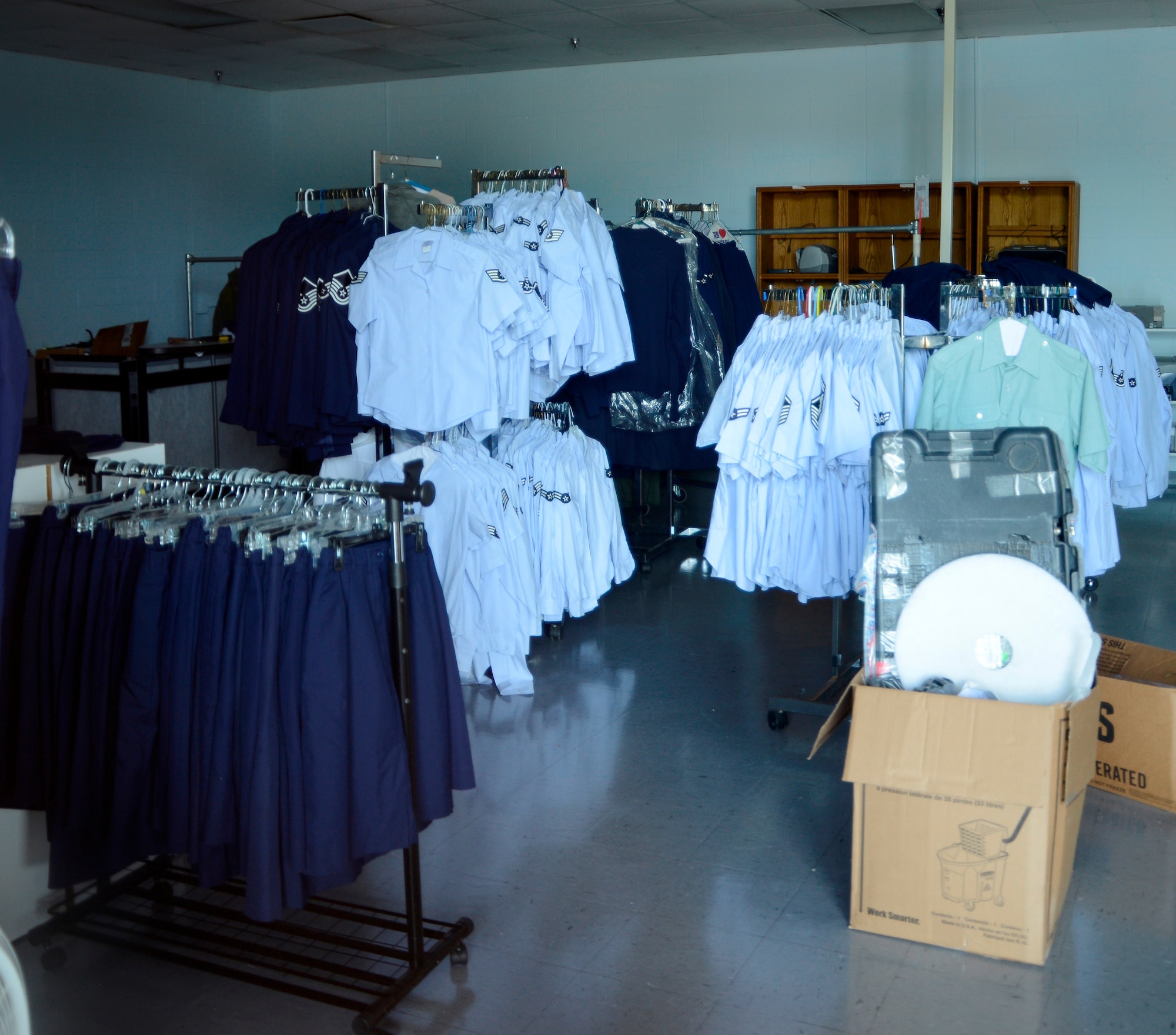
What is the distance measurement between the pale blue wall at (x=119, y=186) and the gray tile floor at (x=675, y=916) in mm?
6097

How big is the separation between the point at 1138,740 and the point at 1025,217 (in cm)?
577

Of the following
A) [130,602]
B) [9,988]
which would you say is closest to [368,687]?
[130,602]

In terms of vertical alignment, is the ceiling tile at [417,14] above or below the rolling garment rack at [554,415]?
above

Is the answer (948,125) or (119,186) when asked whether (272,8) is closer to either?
(119,186)

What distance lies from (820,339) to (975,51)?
546 centimetres

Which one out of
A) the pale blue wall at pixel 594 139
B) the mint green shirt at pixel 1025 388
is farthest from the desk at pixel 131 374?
the pale blue wall at pixel 594 139

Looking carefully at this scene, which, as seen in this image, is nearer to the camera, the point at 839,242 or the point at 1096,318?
the point at 1096,318

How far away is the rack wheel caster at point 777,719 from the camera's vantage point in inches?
146

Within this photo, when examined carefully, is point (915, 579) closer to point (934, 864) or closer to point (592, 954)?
point (934, 864)

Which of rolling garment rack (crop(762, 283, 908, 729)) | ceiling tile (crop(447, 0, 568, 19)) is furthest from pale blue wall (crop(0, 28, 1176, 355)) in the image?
rolling garment rack (crop(762, 283, 908, 729))

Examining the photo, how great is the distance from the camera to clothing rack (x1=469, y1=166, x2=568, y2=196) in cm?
468

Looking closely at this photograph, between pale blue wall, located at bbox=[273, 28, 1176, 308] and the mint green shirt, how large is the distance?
5.18m

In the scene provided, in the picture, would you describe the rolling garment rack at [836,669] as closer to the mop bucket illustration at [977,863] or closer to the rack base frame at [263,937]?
the mop bucket illustration at [977,863]

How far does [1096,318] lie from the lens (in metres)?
4.83
